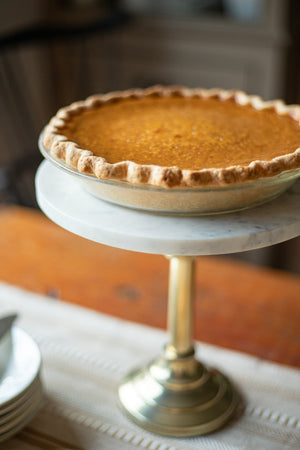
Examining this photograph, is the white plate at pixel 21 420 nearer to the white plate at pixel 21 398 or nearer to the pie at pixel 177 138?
the white plate at pixel 21 398

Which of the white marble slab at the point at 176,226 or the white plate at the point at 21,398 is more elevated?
the white marble slab at the point at 176,226

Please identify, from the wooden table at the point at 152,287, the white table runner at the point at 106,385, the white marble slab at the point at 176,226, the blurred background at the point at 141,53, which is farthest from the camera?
the blurred background at the point at 141,53

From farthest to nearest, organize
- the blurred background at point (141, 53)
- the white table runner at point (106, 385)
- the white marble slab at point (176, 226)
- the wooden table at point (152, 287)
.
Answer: the blurred background at point (141, 53), the wooden table at point (152, 287), the white table runner at point (106, 385), the white marble slab at point (176, 226)

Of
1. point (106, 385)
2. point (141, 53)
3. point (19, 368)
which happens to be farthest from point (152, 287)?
point (141, 53)

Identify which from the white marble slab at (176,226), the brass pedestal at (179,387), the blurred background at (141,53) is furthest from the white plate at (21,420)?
the blurred background at (141,53)

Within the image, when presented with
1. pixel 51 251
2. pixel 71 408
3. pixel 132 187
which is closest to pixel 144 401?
pixel 71 408

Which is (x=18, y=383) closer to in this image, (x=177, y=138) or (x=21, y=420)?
(x=21, y=420)

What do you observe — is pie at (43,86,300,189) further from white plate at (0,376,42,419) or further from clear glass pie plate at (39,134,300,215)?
white plate at (0,376,42,419)
